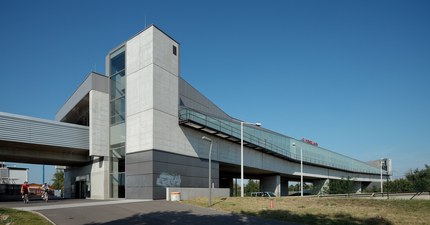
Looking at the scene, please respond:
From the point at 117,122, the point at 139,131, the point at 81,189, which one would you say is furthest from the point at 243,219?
the point at 81,189

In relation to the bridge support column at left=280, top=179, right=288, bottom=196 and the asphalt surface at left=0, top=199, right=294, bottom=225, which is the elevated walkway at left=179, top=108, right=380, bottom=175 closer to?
the bridge support column at left=280, top=179, right=288, bottom=196

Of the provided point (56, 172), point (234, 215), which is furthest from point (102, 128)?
point (56, 172)

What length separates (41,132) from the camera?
1308 inches

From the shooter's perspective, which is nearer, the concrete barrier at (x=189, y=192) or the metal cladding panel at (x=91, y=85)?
the concrete barrier at (x=189, y=192)

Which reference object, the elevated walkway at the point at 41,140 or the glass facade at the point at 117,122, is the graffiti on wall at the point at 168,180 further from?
the elevated walkway at the point at 41,140

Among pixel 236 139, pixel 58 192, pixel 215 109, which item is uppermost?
pixel 215 109

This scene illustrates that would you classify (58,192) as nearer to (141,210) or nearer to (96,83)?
(96,83)

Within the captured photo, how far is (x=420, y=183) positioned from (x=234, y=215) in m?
41.6

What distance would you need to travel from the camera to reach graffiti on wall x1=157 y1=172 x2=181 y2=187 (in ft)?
99.9

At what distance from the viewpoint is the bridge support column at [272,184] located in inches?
2281

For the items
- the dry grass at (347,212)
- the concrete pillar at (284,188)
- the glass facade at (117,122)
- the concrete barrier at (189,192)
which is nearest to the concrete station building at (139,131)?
the glass facade at (117,122)

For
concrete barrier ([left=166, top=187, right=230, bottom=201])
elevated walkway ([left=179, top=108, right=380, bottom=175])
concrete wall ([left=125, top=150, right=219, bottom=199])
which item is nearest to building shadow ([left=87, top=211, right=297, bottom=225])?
concrete barrier ([left=166, top=187, right=230, bottom=201])

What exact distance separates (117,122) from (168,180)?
8683 millimetres

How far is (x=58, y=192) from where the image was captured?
70.8 meters
